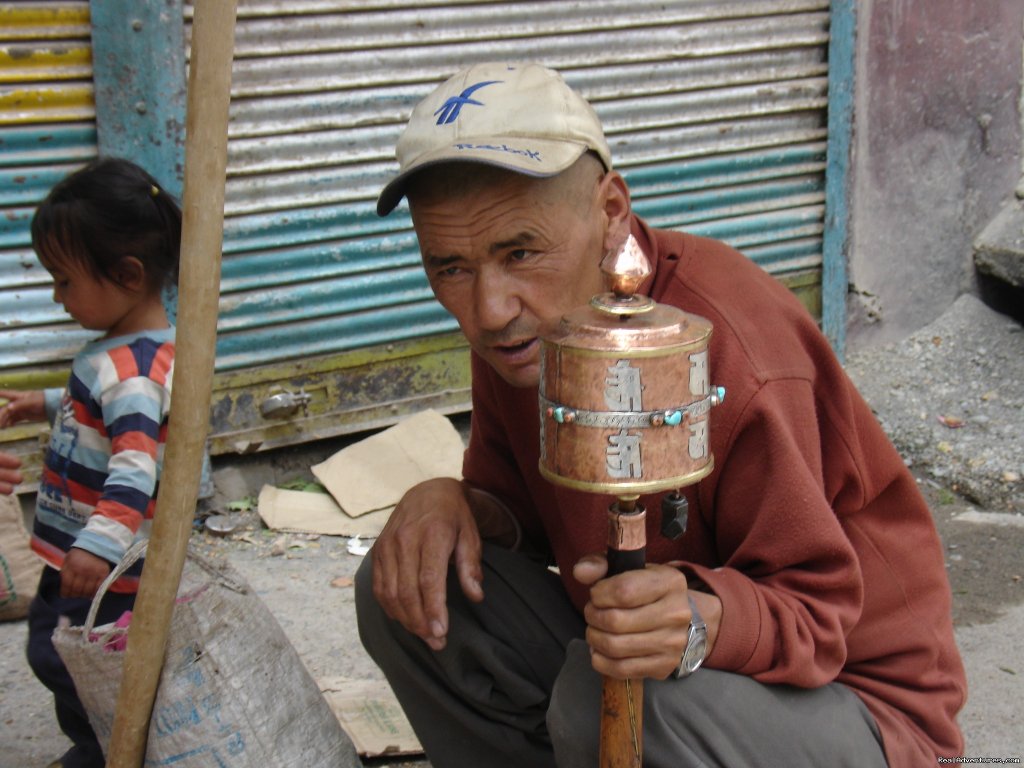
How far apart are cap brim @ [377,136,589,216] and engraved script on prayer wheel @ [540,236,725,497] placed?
339 millimetres

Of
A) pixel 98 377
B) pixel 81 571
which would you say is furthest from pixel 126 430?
pixel 81 571

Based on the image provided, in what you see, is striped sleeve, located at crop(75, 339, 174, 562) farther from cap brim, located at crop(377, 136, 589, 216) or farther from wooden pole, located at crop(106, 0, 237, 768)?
cap brim, located at crop(377, 136, 589, 216)

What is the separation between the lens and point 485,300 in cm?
214

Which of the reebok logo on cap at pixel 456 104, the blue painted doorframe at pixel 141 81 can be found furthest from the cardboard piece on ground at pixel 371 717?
the blue painted doorframe at pixel 141 81

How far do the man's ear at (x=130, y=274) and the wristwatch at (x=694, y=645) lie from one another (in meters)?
1.69

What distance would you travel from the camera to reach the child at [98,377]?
9.51ft

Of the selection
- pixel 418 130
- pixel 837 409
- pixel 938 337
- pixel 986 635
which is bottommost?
pixel 986 635

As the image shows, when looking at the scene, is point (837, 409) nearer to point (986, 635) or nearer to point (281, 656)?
point (281, 656)

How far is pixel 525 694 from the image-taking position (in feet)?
8.29

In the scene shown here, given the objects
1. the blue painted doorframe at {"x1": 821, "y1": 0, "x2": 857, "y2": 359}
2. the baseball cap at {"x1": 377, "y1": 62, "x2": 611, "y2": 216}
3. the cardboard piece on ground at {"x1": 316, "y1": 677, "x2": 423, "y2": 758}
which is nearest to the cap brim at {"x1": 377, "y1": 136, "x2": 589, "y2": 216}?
the baseball cap at {"x1": 377, "y1": 62, "x2": 611, "y2": 216}

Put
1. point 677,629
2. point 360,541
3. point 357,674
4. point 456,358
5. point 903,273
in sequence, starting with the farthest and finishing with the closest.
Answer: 1. point 903,273
2. point 456,358
3. point 360,541
4. point 357,674
5. point 677,629

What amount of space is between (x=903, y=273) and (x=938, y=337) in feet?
1.09

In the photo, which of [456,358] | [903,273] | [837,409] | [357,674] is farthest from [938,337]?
[837,409]

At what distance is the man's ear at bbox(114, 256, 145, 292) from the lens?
117 inches
